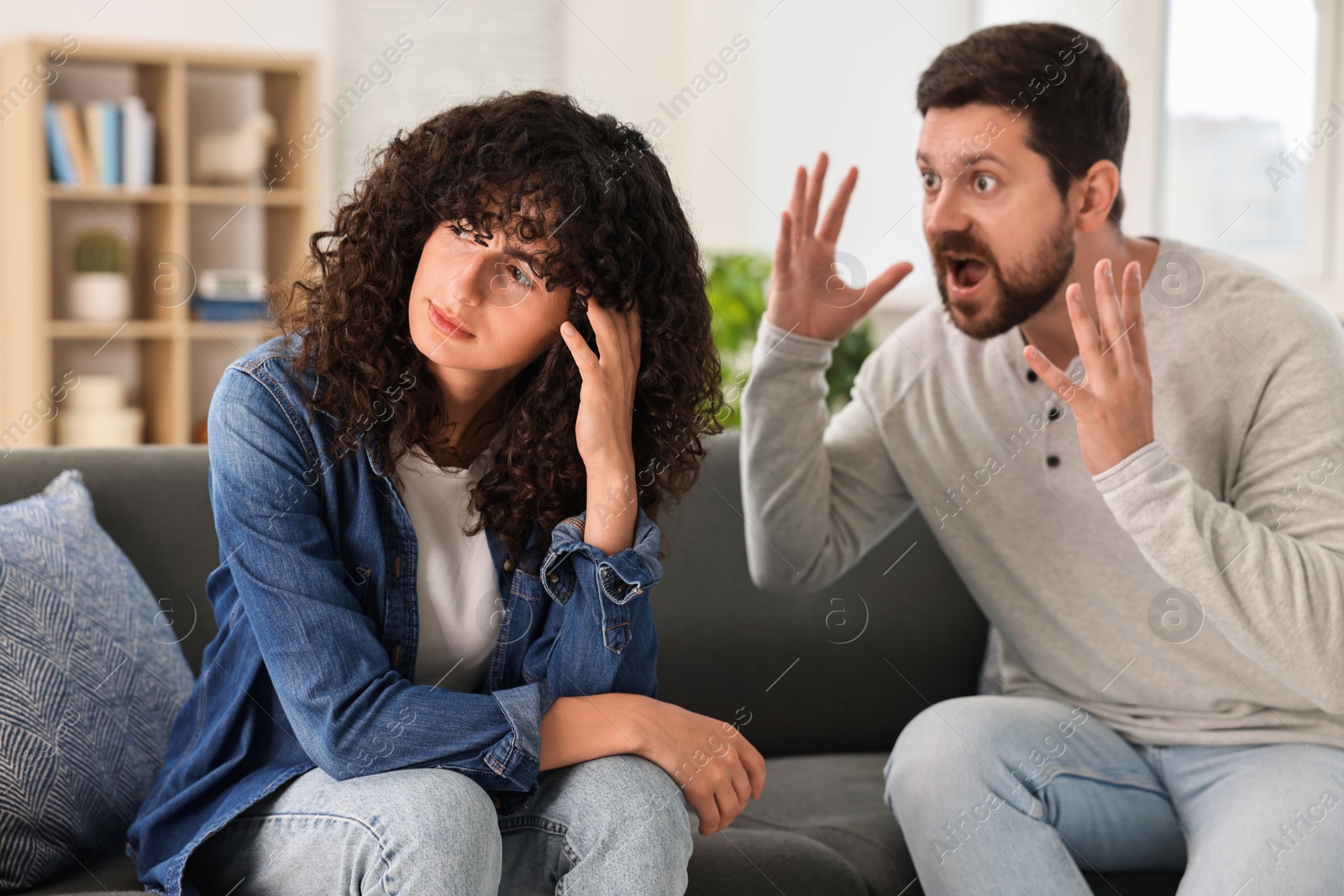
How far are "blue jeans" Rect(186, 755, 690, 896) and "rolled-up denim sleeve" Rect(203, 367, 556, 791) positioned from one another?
0.10 feet

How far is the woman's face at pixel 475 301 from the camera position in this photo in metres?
1.15

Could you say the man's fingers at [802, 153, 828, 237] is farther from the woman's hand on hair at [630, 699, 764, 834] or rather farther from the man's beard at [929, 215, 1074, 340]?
the woman's hand on hair at [630, 699, 764, 834]

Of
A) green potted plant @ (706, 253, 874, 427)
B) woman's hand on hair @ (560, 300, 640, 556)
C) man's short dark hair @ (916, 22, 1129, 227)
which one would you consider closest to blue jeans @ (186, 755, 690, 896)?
woman's hand on hair @ (560, 300, 640, 556)

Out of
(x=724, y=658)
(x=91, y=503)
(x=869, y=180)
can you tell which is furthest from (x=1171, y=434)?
(x=869, y=180)

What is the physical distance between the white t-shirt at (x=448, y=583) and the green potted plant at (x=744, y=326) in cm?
Result: 178

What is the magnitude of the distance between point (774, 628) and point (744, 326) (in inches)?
59.3

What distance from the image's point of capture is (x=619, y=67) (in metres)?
4.29

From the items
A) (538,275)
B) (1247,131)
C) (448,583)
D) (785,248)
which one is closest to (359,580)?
(448,583)

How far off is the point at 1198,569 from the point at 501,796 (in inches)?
28.7

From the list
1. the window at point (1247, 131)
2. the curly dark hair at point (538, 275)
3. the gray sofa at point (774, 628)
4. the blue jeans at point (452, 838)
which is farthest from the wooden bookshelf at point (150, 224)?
the blue jeans at point (452, 838)

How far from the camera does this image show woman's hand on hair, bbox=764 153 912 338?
152 centimetres

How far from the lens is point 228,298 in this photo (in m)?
3.81

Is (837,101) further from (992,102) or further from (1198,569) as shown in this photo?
(1198,569)

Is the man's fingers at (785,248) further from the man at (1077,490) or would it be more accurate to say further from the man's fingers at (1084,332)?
the man's fingers at (1084,332)
